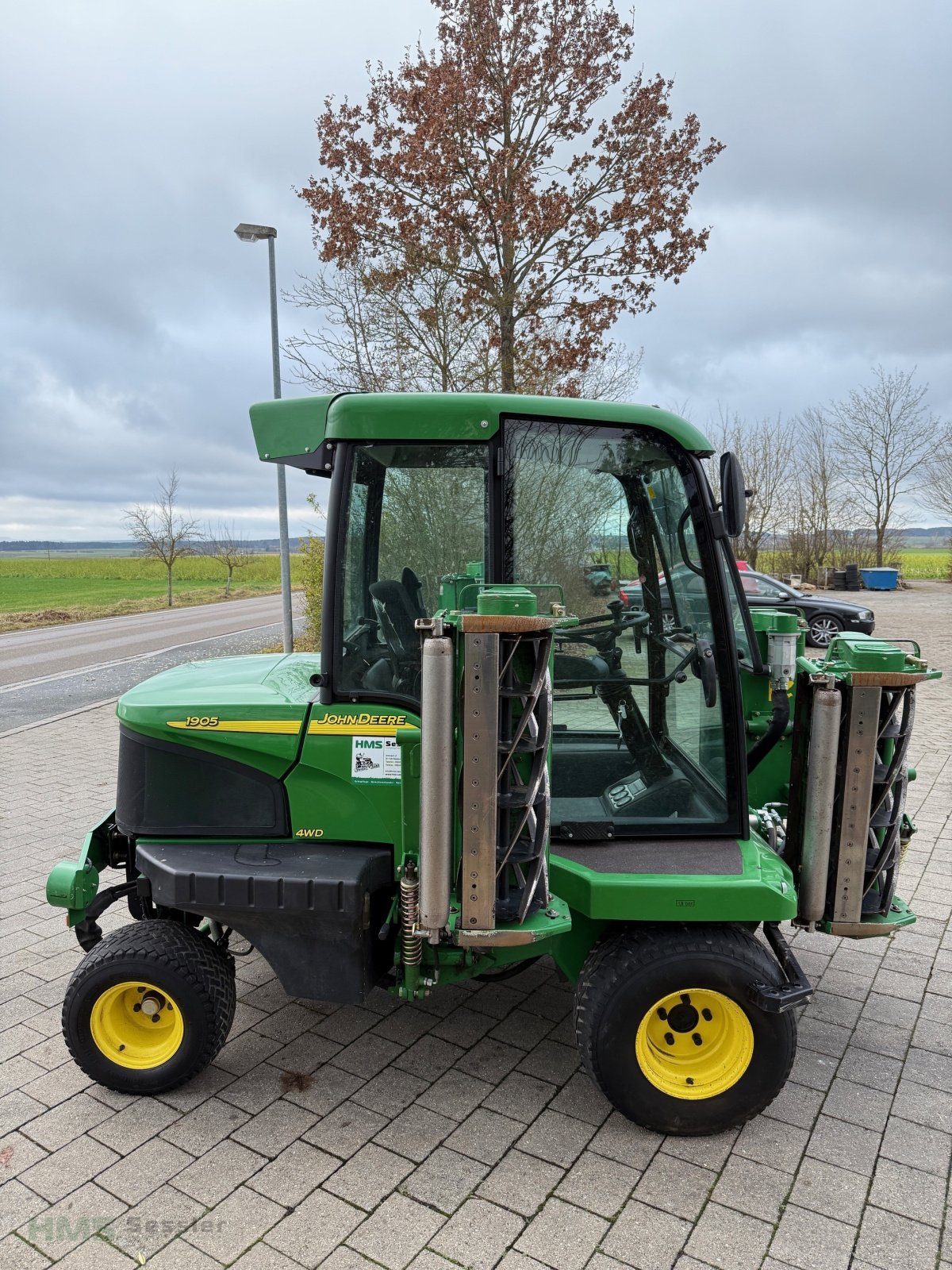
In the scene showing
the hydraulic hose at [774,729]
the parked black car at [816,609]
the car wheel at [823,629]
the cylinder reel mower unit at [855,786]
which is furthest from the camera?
the parked black car at [816,609]

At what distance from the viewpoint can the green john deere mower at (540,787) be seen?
9.06 feet

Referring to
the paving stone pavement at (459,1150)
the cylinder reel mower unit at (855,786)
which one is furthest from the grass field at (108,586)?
the cylinder reel mower unit at (855,786)

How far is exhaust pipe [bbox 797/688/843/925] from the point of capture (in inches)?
113

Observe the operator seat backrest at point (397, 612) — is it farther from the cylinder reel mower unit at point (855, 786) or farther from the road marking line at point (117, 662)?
the road marking line at point (117, 662)

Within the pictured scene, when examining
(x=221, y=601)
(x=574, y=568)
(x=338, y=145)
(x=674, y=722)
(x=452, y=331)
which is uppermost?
(x=338, y=145)

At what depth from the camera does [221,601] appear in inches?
1435

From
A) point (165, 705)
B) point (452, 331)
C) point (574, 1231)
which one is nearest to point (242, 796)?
point (165, 705)

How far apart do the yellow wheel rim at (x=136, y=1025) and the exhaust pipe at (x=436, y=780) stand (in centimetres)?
113

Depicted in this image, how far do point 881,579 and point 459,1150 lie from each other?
105 ft

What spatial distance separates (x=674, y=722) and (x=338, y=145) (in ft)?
27.6

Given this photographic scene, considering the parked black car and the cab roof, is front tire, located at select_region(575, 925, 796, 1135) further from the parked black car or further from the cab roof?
the parked black car

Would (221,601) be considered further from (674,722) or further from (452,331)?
(674,722)

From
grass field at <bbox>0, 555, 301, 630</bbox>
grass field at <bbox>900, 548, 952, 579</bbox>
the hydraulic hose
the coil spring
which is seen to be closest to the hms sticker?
the coil spring

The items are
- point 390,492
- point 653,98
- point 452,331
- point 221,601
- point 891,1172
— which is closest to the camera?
point 891,1172
